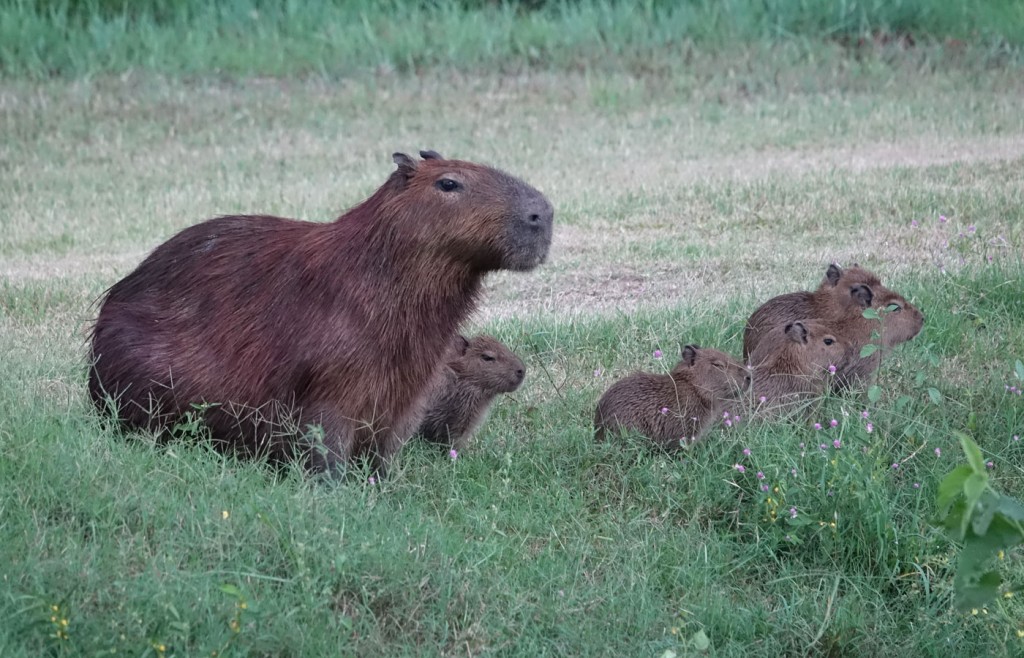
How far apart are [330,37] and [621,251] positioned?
617cm

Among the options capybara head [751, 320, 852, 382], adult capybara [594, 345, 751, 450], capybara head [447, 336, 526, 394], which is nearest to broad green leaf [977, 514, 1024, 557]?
adult capybara [594, 345, 751, 450]

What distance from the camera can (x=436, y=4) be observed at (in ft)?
47.5

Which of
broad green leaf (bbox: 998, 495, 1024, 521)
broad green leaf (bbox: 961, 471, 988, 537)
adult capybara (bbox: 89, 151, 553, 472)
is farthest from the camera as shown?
adult capybara (bbox: 89, 151, 553, 472)

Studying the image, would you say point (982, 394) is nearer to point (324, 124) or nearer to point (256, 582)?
point (256, 582)

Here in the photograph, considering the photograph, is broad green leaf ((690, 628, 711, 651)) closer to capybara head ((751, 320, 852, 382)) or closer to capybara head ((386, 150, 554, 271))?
capybara head ((386, 150, 554, 271))

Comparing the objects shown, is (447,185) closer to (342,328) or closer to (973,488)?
(342,328)

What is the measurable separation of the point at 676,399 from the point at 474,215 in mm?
1102

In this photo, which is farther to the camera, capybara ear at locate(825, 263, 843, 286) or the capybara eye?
capybara ear at locate(825, 263, 843, 286)

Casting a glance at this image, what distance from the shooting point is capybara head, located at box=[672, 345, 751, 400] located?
17.6 feet

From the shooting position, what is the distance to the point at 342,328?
4750mm

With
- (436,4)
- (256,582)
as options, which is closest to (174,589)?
(256,582)

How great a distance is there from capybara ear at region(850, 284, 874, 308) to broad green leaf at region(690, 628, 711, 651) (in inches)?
77.1

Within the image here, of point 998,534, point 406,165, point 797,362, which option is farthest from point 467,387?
point 998,534

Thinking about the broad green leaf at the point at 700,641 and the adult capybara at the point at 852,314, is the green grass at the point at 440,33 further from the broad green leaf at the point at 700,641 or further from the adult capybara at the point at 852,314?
the broad green leaf at the point at 700,641
